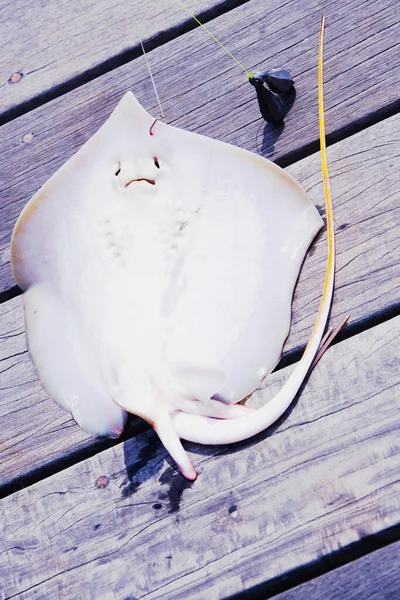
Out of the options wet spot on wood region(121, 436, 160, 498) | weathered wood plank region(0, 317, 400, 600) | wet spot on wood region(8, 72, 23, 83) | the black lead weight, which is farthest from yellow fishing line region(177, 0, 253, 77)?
wet spot on wood region(121, 436, 160, 498)

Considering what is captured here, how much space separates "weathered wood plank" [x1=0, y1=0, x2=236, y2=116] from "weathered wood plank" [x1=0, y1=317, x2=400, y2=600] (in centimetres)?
89

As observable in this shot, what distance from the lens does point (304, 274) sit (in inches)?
45.6

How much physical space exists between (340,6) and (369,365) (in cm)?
81

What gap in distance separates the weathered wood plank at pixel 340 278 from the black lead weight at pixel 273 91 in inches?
4.6

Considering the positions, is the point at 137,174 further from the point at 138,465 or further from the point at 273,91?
the point at 138,465

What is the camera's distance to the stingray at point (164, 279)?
1.04 metres

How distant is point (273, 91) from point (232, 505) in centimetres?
79

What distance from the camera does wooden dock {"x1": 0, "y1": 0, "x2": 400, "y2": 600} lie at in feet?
3.32

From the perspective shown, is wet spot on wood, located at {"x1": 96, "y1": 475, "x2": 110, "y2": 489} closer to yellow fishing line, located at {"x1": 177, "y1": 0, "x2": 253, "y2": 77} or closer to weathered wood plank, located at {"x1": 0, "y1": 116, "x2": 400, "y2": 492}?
weathered wood plank, located at {"x1": 0, "y1": 116, "x2": 400, "y2": 492}

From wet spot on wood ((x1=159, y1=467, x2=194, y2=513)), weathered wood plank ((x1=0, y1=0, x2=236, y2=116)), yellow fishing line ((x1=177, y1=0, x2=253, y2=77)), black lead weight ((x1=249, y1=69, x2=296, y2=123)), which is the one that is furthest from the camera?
weathered wood plank ((x1=0, y1=0, x2=236, y2=116))

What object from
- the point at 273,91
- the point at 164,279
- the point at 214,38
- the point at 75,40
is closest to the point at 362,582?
the point at 164,279

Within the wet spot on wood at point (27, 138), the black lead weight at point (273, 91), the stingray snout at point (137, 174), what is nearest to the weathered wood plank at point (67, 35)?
the wet spot on wood at point (27, 138)

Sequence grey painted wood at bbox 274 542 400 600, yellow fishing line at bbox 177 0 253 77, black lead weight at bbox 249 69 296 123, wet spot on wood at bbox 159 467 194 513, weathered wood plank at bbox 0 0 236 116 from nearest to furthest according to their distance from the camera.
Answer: grey painted wood at bbox 274 542 400 600
wet spot on wood at bbox 159 467 194 513
black lead weight at bbox 249 69 296 123
yellow fishing line at bbox 177 0 253 77
weathered wood plank at bbox 0 0 236 116

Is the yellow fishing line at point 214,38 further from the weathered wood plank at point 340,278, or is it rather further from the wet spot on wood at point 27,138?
the wet spot on wood at point 27,138
